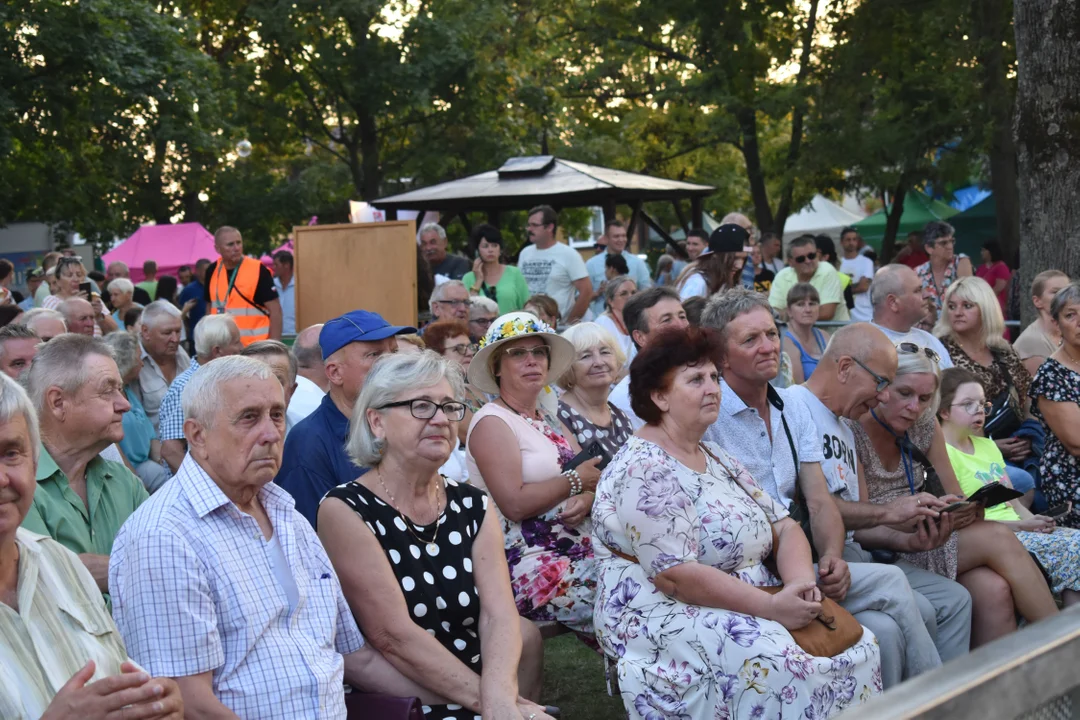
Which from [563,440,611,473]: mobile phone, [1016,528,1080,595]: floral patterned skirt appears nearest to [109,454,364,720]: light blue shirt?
[563,440,611,473]: mobile phone

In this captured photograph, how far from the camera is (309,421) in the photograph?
14.8 feet

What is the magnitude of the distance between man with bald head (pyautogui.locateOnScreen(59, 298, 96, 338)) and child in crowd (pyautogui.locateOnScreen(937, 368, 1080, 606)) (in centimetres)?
549

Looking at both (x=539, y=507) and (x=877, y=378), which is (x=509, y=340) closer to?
(x=539, y=507)

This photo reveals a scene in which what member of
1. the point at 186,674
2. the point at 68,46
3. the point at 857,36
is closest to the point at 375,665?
the point at 186,674

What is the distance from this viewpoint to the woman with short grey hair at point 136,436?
18.7ft

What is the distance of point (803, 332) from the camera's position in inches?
326

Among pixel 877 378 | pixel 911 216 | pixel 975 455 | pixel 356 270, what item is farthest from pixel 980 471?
pixel 911 216

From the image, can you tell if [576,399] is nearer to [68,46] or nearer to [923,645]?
[923,645]

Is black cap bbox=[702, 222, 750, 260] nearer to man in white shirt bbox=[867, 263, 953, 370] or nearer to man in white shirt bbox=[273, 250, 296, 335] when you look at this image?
man in white shirt bbox=[867, 263, 953, 370]

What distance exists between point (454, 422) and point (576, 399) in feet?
5.85

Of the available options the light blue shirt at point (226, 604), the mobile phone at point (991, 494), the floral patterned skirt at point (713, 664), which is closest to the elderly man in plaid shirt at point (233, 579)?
the light blue shirt at point (226, 604)

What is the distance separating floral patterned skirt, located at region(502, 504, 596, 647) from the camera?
4508mm

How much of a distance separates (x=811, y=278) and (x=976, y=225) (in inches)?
655

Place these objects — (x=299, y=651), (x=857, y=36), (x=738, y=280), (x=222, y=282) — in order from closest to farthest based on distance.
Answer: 1. (x=299, y=651)
2. (x=738, y=280)
3. (x=222, y=282)
4. (x=857, y=36)
